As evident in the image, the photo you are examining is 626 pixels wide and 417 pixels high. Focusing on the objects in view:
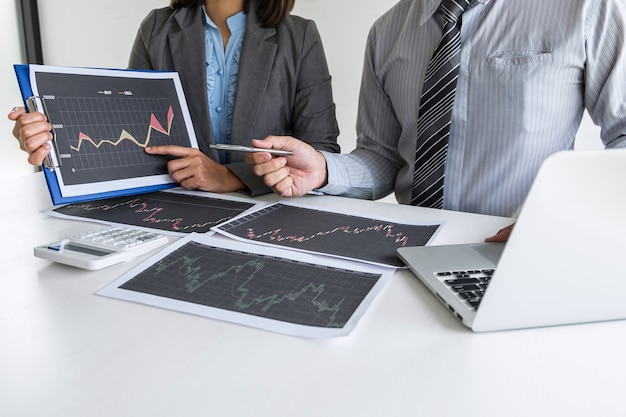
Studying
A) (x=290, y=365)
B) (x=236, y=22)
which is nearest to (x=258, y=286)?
(x=290, y=365)

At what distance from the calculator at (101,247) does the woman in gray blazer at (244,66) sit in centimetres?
57

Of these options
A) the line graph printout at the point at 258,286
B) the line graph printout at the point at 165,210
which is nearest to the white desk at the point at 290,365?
the line graph printout at the point at 258,286

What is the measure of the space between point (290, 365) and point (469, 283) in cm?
26

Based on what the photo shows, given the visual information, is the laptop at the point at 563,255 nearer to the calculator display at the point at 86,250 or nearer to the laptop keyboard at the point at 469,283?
the laptop keyboard at the point at 469,283

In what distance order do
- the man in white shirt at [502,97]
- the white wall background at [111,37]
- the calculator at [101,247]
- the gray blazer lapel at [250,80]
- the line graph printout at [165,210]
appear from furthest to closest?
the white wall background at [111,37] < the gray blazer lapel at [250,80] < the man in white shirt at [502,97] < the line graph printout at [165,210] < the calculator at [101,247]

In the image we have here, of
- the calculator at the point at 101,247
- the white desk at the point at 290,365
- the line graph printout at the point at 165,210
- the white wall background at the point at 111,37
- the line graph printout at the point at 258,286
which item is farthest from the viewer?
the white wall background at the point at 111,37

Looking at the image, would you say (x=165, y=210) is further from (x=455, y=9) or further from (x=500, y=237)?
(x=455, y=9)

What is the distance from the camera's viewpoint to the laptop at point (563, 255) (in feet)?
1.68

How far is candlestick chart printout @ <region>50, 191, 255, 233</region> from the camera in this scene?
96 centimetres

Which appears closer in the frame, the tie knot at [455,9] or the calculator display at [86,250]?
the calculator display at [86,250]

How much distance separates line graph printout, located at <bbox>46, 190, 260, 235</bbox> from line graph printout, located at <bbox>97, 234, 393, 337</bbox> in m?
0.11

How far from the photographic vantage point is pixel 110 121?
1.12m

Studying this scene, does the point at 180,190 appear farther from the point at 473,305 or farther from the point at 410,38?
the point at 473,305

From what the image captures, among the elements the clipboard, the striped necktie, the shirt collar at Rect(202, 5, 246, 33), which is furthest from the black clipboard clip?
the striped necktie
